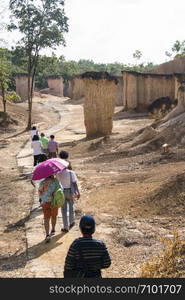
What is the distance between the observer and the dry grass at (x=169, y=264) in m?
5.44

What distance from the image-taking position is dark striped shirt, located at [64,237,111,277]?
14.3 ft

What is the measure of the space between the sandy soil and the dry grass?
21 cm

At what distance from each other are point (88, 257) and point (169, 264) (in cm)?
174

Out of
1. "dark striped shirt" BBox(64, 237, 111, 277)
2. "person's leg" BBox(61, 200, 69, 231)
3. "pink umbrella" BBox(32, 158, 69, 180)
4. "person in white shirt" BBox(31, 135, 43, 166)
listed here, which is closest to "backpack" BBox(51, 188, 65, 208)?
"pink umbrella" BBox(32, 158, 69, 180)

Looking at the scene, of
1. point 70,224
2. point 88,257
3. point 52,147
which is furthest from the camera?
point 52,147

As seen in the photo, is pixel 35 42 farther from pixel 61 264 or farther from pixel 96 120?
pixel 61 264

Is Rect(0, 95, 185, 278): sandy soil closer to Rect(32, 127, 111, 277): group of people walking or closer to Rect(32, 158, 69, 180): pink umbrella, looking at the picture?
Rect(32, 127, 111, 277): group of people walking

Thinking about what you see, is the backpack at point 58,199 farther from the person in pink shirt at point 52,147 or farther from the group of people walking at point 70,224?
the person in pink shirt at point 52,147

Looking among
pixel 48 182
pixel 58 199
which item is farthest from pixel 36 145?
pixel 58 199

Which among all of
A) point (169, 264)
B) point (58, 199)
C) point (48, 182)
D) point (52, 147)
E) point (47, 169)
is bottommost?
point (169, 264)

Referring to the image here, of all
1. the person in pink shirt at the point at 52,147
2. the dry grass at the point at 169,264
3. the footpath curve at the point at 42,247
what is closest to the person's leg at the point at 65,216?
the footpath curve at the point at 42,247

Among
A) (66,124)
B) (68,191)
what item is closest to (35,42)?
(66,124)

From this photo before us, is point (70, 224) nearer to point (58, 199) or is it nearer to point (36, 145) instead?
point (58, 199)

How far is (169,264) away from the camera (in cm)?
570
